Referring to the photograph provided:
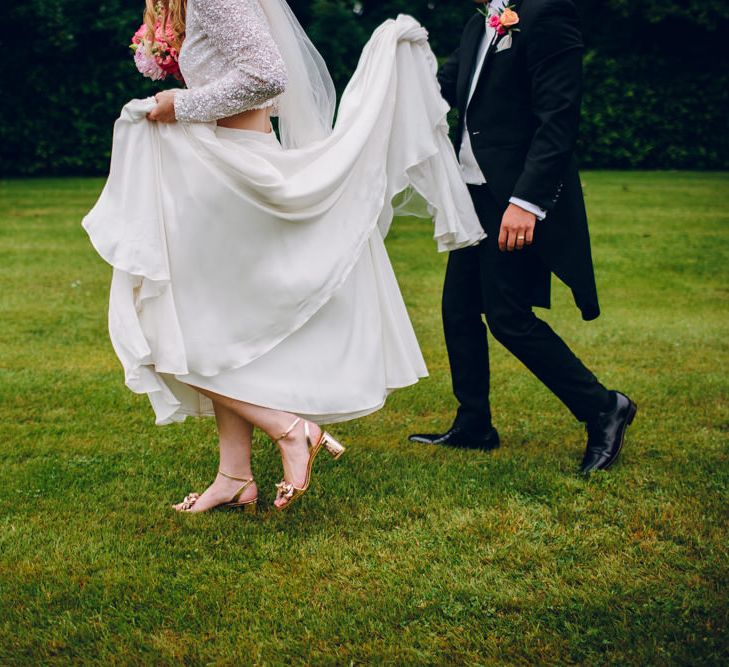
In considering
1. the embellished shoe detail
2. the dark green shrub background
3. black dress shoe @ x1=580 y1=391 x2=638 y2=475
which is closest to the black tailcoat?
black dress shoe @ x1=580 y1=391 x2=638 y2=475

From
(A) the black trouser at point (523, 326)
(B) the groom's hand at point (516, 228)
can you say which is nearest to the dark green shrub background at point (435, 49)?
(A) the black trouser at point (523, 326)

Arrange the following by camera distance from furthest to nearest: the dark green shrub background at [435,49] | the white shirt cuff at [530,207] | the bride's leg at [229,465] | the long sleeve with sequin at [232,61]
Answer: the dark green shrub background at [435,49] < the white shirt cuff at [530,207] < the bride's leg at [229,465] < the long sleeve with sequin at [232,61]

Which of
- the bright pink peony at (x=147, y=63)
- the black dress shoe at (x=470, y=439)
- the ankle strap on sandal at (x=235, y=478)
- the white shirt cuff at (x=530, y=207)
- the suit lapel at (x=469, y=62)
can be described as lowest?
the black dress shoe at (x=470, y=439)

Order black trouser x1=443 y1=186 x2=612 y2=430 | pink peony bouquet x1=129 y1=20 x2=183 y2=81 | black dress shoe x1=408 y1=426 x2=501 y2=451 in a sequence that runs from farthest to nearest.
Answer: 1. black dress shoe x1=408 y1=426 x2=501 y2=451
2. black trouser x1=443 y1=186 x2=612 y2=430
3. pink peony bouquet x1=129 y1=20 x2=183 y2=81

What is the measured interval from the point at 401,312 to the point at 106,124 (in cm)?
1915

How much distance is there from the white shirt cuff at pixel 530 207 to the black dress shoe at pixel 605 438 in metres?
1.01

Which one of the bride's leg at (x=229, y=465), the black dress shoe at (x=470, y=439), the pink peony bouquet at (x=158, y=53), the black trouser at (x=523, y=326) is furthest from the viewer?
the black dress shoe at (x=470, y=439)

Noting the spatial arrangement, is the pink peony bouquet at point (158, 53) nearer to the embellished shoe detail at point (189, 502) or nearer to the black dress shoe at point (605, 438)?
the embellished shoe detail at point (189, 502)

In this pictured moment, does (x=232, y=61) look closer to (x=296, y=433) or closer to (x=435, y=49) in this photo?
(x=296, y=433)

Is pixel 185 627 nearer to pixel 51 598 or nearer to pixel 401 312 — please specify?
pixel 51 598

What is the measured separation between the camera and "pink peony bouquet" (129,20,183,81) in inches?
141

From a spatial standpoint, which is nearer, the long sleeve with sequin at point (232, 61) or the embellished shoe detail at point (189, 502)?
the long sleeve with sequin at point (232, 61)

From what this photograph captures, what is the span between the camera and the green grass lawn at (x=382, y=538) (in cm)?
287

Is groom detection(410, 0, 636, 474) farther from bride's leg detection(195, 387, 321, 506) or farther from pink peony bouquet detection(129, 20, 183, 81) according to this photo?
pink peony bouquet detection(129, 20, 183, 81)
